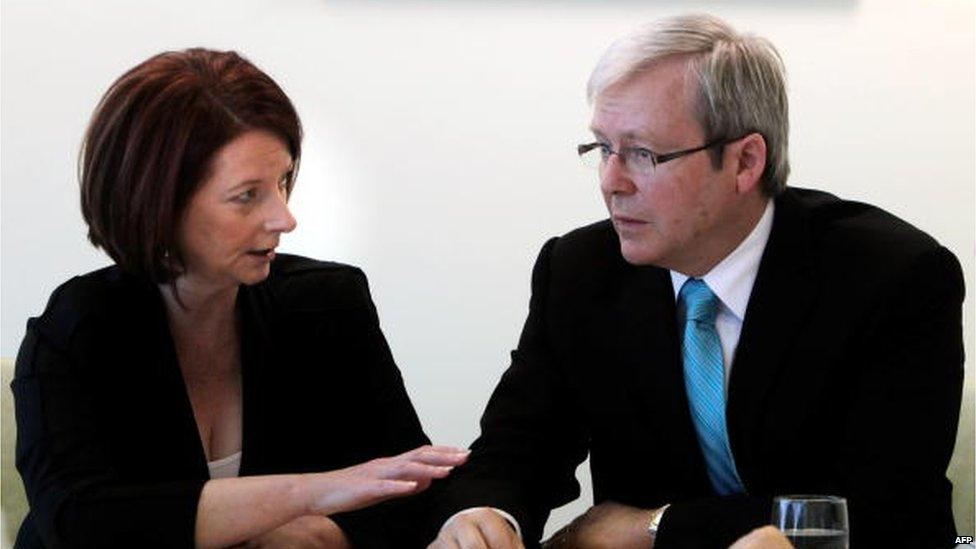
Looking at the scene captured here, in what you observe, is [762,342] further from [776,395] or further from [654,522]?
[654,522]

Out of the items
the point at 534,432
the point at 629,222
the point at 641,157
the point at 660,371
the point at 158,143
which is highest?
the point at 158,143

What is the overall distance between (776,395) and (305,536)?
774 millimetres

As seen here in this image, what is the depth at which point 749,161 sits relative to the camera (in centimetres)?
274

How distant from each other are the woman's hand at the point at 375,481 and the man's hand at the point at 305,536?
106mm

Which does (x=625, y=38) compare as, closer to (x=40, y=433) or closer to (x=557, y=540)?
(x=557, y=540)

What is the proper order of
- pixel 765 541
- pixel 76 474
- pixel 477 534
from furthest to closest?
1. pixel 76 474
2. pixel 477 534
3. pixel 765 541

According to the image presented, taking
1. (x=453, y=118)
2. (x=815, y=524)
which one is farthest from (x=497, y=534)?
(x=453, y=118)

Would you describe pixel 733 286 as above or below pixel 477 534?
above

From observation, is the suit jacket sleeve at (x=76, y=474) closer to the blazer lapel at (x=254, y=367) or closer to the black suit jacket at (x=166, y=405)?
the black suit jacket at (x=166, y=405)

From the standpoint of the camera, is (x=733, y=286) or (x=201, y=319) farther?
(x=201, y=319)

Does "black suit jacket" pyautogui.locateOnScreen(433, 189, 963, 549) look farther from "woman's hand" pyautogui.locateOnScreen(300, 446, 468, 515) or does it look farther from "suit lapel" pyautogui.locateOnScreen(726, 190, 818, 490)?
"woman's hand" pyautogui.locateOnScreen(300, 446, 468, 515)

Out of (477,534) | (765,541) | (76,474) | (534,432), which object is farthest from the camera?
(534,432)

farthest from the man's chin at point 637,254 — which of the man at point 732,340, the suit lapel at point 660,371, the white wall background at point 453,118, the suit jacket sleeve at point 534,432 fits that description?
the white wall background at point 453,118

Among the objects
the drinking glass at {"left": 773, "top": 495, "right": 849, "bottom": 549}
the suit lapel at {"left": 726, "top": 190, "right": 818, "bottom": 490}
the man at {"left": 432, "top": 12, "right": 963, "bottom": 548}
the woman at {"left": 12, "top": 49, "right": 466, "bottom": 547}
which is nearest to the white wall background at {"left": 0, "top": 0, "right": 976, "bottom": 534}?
the woman at {"left": 12, "top": 49, "right": 466, "bottom": 547}
